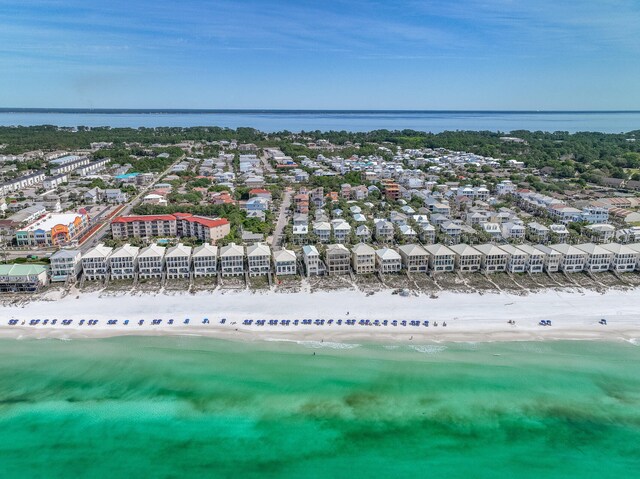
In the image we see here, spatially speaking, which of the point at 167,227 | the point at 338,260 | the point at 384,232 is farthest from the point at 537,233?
the point at 167,227

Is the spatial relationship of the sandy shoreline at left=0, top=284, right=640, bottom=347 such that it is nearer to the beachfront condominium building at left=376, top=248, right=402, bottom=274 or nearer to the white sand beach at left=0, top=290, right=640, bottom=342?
the white sand beach at left=0, top=290, right=640, bottom=342

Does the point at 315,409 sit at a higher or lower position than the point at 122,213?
lower

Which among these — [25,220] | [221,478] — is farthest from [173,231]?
[221,478]

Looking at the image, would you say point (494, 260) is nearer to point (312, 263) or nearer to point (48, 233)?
point (312, 263)

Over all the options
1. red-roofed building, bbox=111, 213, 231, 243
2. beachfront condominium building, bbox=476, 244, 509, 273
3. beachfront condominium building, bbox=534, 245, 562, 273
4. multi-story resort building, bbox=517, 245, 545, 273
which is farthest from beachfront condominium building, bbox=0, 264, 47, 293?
beachfront condominium building, bbox=534, 245, 562, 273

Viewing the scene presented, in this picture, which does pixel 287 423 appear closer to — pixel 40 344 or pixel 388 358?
pixel 388 358

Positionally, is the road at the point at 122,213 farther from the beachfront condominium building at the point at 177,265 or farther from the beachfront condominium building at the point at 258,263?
the beachfront condominium building at the point at 258,263

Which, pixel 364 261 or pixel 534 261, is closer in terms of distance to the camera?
pixel 364 261
